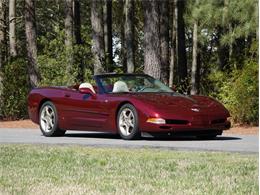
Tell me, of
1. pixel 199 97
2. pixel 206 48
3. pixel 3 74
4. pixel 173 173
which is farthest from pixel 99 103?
pixel 206 48

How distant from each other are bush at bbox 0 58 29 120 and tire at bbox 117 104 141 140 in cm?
975

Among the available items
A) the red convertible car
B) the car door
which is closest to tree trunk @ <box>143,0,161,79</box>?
the red convertible car

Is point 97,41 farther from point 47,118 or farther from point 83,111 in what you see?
point 83,111

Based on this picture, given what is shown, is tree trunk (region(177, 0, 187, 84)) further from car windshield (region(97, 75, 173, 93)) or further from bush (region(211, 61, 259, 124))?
car windshield (region(97, 75, 173, 93))

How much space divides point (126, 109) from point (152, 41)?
7562 millimetres

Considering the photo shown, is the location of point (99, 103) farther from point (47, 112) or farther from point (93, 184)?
point (93, 184)

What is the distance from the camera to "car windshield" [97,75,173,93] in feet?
45.9

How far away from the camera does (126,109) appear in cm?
1317

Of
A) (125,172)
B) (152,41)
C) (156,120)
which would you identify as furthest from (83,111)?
(152,41)

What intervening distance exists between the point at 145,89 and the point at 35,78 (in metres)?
10.0

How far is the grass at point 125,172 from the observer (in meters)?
6.23

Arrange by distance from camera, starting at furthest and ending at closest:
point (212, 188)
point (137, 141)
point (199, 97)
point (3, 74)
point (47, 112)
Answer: point (3, 74)
point (47, 112)
point (199, 97)
point (137, 141)
point (212, 188)

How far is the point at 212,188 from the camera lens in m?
6.23

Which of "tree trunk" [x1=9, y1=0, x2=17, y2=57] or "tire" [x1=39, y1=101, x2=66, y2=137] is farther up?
"tree trunk" [x1=9, y1=0, x2=17, y2=57]
